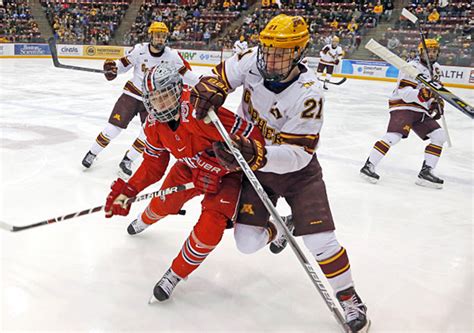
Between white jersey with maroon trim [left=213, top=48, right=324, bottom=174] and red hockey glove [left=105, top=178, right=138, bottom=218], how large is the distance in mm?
657

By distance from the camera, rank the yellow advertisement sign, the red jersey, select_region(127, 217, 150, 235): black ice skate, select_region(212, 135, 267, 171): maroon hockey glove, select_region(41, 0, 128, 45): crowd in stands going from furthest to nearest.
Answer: select_region(41, 0, 128, 45): crowd in stands, the yellow advertisement sign, select_region(127, 217, 150, 235): black ice skate, the red jersey, select_region(212, 135, 267, 171): maroon hockey glove

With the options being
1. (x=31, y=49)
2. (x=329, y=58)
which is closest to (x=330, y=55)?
(x=329, y=58)

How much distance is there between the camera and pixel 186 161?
2135 millimetres

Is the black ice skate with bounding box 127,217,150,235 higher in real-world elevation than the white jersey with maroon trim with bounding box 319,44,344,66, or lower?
higher

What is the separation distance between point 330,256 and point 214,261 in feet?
2.59

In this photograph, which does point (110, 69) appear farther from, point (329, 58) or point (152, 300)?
point (329, 58)

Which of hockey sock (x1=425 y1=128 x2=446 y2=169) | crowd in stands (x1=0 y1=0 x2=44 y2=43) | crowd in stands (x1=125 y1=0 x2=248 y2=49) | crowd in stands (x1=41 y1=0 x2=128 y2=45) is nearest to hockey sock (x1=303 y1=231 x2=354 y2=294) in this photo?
hockey sock (x1=425 y1=128 x2=446 y2=169)

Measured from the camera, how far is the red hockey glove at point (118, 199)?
2.02m

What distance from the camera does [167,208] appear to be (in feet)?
7.82

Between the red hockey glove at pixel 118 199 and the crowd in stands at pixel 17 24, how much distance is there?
14328mm

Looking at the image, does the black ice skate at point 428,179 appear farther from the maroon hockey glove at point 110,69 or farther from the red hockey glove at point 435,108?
the maroon hockey glove at point 110,69

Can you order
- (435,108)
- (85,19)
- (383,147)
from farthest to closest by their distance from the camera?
(85,19) < (383,147) < (435,108)

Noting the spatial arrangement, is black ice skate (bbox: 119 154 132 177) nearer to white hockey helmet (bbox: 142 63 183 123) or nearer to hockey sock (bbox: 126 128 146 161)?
hockey sock (bbox: 126 128 146 161)

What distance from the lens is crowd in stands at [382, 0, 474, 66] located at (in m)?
11.4
